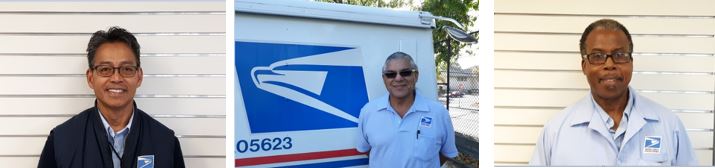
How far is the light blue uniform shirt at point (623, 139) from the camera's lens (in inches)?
111

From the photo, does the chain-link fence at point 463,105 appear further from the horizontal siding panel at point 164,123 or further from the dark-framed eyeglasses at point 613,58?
the horizontal siding panel at point 164,123

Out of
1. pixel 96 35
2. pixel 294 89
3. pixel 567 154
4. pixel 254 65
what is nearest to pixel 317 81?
pixel 294 89

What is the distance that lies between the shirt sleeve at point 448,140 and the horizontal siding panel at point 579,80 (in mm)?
431

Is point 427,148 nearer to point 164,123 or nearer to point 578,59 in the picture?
point 578,59

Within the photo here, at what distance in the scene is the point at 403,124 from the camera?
2723 mm

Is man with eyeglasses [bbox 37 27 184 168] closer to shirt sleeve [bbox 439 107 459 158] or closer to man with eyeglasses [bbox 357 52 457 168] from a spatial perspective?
man with eyeglasses [bbox 357 52 457 168]

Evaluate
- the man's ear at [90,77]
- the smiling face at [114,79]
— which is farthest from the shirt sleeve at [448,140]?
the man's ear at [90,77]

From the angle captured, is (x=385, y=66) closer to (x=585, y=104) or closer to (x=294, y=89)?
(x=294, y=89)

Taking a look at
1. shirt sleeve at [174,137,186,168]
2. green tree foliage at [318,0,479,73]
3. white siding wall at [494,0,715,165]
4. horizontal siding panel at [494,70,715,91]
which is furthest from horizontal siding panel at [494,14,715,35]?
shirt sleeve at [174,137,186,168]

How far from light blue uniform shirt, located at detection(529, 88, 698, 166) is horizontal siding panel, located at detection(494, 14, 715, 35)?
0.35 meters

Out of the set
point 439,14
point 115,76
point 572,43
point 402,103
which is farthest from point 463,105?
point 115,76

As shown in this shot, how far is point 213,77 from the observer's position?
2.90 meters

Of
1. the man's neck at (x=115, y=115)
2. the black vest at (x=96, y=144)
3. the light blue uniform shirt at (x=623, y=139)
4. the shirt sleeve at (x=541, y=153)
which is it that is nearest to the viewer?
the black vest at (x=96, y=144)

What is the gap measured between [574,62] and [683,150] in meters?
0.63
